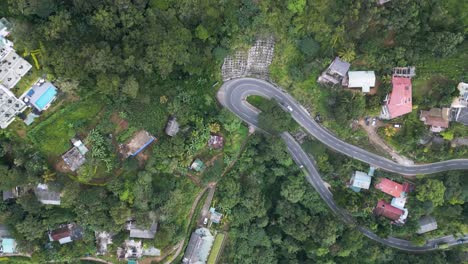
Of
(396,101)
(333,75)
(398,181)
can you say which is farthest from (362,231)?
(333,75)

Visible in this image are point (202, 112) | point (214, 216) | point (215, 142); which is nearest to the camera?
point (202, 112)

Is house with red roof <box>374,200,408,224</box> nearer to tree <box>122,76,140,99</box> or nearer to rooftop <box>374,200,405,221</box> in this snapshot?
rooftop <box>374,200,405,221</box>

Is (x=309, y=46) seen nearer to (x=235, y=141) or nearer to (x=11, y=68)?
(x=235, y=141)

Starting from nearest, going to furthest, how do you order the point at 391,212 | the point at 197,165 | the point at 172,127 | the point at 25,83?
the point at 25,83, the point at 172,127, the point at 197,165, the point at 391,212

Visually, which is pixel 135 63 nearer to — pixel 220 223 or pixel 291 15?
pixel 291 15

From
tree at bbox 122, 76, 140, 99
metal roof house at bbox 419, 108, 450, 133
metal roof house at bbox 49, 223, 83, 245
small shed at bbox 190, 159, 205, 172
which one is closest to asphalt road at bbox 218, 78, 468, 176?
metal roof house at bbox 419, 108, 450, 133

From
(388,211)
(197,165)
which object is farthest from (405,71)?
(197,165)
